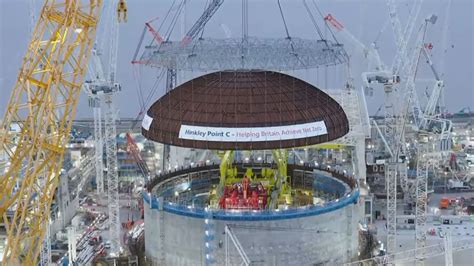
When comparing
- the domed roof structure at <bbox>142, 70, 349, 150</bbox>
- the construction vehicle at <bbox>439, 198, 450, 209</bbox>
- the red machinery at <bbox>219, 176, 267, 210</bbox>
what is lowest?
the construction vehicle at <bbox>439, 198, 450, 209</bbox>

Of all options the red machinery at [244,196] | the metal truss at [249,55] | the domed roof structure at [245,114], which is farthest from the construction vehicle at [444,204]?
the red machinery at [244,196]

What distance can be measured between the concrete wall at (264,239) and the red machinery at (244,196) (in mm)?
3003

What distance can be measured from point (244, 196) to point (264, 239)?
15.7 feet

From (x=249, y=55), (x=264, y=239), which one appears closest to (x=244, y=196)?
(x=264, y=239)

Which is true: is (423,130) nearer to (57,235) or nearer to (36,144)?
(57,235)

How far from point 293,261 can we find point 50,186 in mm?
16303

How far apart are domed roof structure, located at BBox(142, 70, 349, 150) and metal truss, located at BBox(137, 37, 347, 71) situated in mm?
1279

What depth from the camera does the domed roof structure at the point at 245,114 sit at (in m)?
48.9

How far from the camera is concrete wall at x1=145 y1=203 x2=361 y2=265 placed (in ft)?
154

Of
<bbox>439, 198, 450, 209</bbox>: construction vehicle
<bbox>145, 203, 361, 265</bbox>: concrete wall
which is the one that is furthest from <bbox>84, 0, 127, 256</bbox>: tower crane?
<bbox>439, 198, 450, 209</bbox>: construction vehicle

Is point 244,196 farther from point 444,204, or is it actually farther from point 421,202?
point 444,204

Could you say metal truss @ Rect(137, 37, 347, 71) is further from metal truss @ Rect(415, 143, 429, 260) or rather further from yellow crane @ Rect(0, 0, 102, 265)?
metal truss @ Rect(415, 143, 429, 260)

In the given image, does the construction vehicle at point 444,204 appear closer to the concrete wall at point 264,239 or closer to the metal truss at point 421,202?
the metal truss at point 421,202

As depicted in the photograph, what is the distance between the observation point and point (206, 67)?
168 feet
